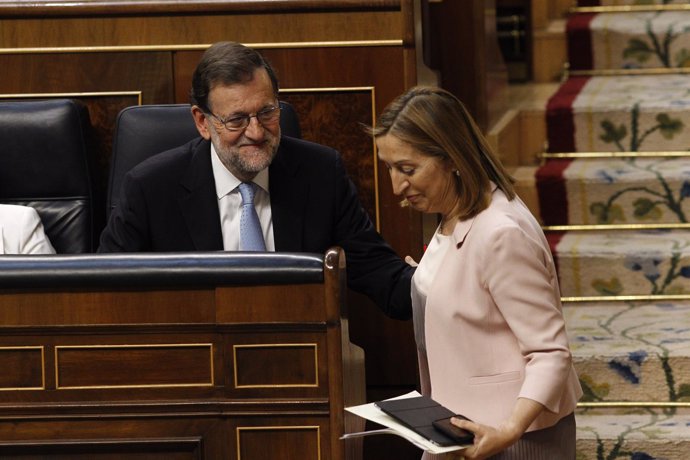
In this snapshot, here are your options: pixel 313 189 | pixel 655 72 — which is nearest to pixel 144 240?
pixel 313 189

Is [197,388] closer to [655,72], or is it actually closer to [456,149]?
[456,149]

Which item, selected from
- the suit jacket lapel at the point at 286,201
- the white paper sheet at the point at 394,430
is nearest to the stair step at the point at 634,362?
the suit jacket lapel at the point at 286,201

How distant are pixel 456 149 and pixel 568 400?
43 centimetres

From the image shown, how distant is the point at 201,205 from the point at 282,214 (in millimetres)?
180

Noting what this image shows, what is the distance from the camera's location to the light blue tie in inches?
107

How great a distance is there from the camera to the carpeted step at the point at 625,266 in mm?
3701

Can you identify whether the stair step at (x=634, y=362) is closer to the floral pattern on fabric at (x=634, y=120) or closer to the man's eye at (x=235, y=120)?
the floral pattern on fabric at (x=634, y=120)

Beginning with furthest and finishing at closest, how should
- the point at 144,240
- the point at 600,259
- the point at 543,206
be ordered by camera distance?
the point at 543,206 → the point at 600,259 → the point at 144,240

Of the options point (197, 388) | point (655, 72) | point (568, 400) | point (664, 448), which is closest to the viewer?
point (568, 400)

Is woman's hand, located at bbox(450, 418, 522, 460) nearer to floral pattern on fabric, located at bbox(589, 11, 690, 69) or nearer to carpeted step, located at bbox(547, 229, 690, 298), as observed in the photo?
carpeted step, located at bbox(547, 229, 690, 298)

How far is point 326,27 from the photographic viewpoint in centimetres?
316

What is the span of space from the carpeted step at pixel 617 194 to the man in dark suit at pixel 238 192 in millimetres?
1351

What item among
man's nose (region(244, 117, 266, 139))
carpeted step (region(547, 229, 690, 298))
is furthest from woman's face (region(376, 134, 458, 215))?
carpeted step (region(547, 229, 690, 298))

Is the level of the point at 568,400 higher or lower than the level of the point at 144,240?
lower
